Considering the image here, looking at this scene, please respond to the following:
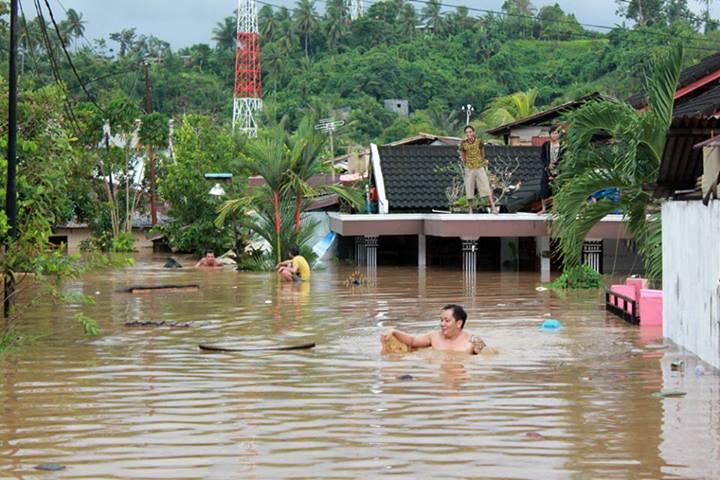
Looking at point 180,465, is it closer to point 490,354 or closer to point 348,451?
point 348,451

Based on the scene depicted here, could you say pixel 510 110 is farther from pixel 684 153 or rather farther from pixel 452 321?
pixel 452 321

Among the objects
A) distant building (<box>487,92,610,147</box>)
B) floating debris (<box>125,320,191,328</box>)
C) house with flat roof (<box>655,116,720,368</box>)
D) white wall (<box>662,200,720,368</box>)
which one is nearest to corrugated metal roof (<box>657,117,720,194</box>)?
house with flat roof (<box>655,116,720,368</box>)

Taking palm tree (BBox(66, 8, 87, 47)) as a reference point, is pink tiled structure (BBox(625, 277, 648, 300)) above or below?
below

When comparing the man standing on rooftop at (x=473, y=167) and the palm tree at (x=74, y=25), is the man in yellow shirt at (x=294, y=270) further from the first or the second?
the palm tree at (x=74, y=25)


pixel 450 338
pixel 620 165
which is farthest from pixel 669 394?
pixel 620 165

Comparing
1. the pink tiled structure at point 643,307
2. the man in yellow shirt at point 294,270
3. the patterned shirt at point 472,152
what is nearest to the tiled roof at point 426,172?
the patterned shirt at point 472,152

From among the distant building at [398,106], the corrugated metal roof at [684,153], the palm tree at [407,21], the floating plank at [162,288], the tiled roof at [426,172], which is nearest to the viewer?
the corrugated metal roof at [684,153]

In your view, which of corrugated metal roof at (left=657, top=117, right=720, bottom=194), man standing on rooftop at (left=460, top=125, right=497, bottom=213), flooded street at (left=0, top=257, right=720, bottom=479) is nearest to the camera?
flooded street at (left=0, top=257, right=720, bottom=479)

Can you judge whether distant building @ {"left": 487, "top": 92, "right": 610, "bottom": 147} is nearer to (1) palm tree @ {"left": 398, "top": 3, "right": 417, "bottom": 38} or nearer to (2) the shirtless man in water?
(2) the shirtless man in water

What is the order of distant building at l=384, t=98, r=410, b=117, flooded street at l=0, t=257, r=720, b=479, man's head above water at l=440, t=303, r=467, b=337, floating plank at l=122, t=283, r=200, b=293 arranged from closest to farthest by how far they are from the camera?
flooded street at l=0, t=257, r=720, b=479 → man's head above water at l=440, t=303, r=467, b=337 → floating plank at l=122, t=283, r=200, b=293 → distant building at l=384, t=98, r=410, b=117

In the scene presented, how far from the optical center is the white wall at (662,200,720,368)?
14.0 m

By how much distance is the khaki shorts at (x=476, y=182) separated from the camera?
103 ft

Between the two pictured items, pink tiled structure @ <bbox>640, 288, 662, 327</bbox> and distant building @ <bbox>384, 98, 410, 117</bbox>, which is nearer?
pink tiled structure @ <bbox>640, 288, 662, 327</bbox>

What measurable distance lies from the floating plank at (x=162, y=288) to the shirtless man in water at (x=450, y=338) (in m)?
11.6
